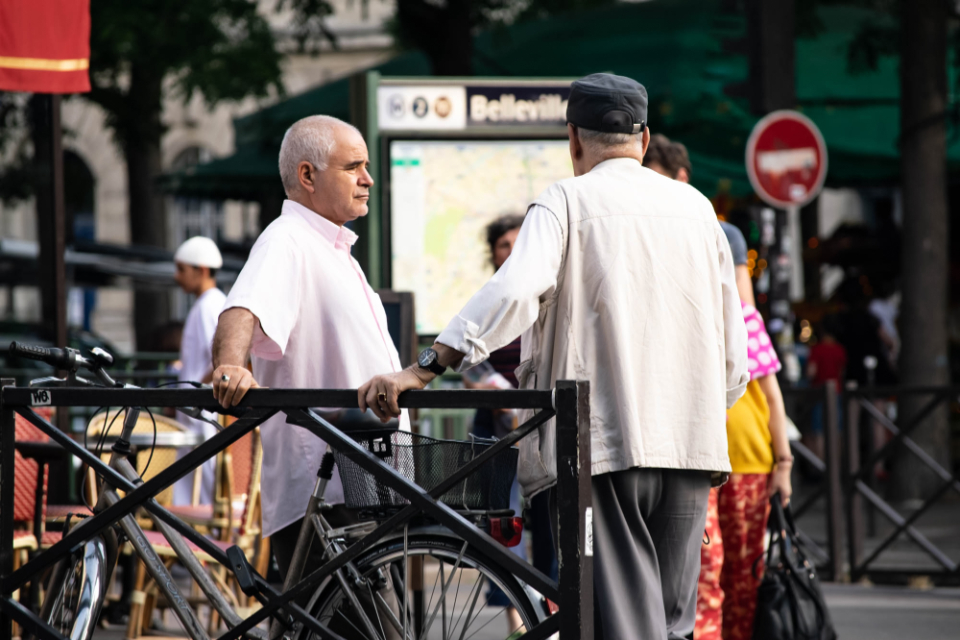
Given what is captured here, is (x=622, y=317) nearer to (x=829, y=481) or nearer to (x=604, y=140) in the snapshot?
(x=604, y=140)

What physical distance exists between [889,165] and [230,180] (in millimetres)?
7009

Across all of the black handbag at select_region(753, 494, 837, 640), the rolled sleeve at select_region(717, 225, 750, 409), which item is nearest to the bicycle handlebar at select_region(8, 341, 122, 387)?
the rolled sleeve at select_region(717, 225, 750, 409)

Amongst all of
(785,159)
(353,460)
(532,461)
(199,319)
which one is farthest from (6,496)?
(785,159)

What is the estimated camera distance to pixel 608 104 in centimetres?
343

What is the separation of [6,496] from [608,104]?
6.22 ft

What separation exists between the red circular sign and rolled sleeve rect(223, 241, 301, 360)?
532 centimetres

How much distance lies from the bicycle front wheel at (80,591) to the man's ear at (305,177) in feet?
3.88

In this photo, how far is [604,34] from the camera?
42.6 ft

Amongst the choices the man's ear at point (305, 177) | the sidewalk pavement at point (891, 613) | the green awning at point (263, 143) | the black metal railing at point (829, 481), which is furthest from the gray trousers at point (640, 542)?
the green awning at point (263, 143)

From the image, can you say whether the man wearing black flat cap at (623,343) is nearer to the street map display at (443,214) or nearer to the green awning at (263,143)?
the street map display at (443,214)

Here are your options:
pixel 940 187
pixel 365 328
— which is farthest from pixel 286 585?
pixel 940 187

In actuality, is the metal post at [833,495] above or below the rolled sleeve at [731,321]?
below

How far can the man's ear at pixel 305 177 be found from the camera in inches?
153

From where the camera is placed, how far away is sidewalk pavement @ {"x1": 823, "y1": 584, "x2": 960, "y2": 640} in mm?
6328
